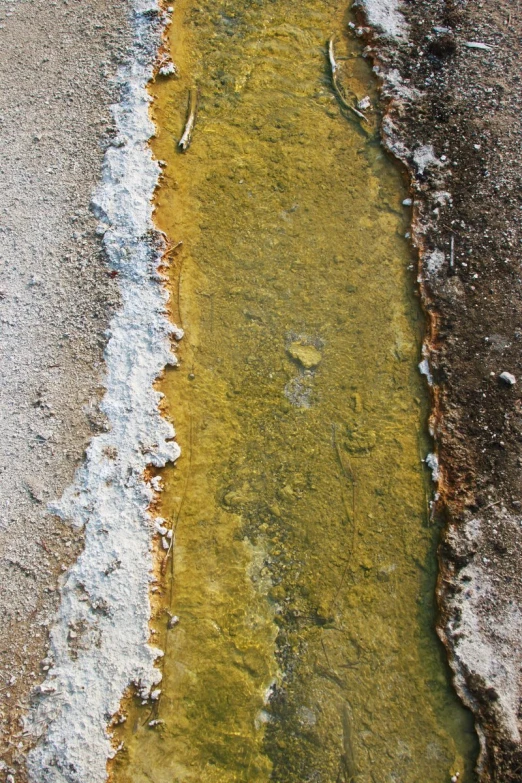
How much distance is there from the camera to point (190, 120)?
468 cm

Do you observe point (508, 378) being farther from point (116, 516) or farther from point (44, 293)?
point (44, 293)

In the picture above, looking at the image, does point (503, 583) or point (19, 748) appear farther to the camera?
point (503, 583)

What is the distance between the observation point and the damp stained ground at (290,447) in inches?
132

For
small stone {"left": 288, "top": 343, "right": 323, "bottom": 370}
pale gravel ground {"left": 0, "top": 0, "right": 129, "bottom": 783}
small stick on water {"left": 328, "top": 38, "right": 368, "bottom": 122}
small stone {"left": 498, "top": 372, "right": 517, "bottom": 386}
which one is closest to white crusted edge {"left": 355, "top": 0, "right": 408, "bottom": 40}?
small stick on water {"left": 328, "top": 38, "right": 368, "bottom": 122}

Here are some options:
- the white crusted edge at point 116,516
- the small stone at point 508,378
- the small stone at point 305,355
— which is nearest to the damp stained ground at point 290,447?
the small stone at point 305,355

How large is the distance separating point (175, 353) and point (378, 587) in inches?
83.0

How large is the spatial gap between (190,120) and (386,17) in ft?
6.55

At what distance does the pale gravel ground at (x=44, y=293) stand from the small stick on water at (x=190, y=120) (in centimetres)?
63

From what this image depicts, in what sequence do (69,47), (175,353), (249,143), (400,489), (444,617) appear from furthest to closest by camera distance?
(69,47) < (249,143) < (175,353) < (400,489) < (444,617)

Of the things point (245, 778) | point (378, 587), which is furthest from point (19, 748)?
point (378, 587)

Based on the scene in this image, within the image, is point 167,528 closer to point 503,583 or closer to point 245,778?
point 245,778

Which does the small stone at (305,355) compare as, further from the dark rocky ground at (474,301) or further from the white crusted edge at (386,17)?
the white crusted edge at (386,17)

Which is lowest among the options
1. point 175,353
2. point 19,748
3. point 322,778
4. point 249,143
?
point 19,748

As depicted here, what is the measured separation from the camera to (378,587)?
141 inches
